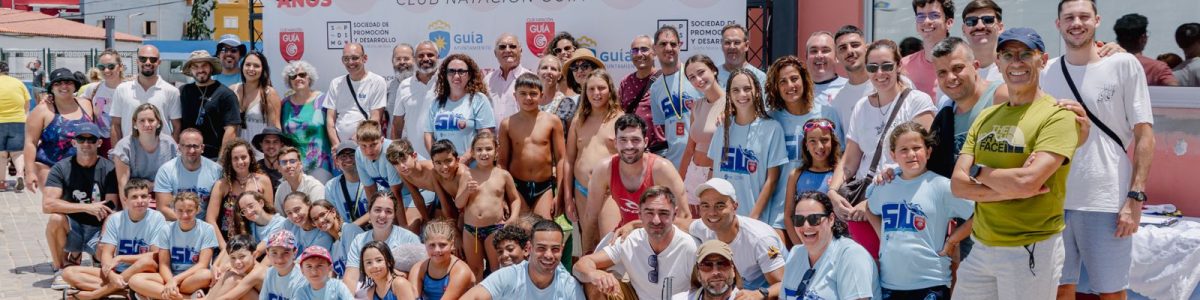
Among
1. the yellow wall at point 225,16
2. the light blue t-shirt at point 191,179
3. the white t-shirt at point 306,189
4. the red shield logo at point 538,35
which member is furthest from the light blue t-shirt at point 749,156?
the yellow wall at point 225,16

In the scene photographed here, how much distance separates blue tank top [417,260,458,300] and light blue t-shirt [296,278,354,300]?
1.42 feet

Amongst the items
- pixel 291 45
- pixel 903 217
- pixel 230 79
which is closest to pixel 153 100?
pixel 230 79

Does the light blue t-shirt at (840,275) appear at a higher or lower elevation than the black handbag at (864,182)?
lower

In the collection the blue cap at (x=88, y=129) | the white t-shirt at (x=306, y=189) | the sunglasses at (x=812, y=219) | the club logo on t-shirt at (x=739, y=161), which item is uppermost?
the blue cap at (x=88, y=129)

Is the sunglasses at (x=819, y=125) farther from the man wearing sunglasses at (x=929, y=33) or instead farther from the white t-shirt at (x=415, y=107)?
the white t-shirt at (x=415, y=107)

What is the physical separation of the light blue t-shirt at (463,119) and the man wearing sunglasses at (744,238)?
257 cm

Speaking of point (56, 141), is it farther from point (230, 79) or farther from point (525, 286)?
point (525, 286)

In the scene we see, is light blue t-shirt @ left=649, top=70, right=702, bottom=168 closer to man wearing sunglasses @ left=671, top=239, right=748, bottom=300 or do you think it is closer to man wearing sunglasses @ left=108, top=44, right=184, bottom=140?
man wearing sunglasses @ left=671, top=239, right=748, bottom=300

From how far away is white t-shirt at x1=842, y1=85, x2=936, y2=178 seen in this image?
5.95 metres

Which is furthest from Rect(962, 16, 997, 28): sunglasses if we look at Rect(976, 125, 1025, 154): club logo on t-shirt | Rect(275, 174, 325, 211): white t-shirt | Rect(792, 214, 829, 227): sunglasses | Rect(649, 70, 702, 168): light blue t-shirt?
Rect(275, 174, 325, 211): white t-shirt

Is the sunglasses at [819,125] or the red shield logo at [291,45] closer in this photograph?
the sunglasses at [819,125]

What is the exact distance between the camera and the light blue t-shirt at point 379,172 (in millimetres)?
8023

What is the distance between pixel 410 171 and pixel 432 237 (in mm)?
758

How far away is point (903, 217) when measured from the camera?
546cm
